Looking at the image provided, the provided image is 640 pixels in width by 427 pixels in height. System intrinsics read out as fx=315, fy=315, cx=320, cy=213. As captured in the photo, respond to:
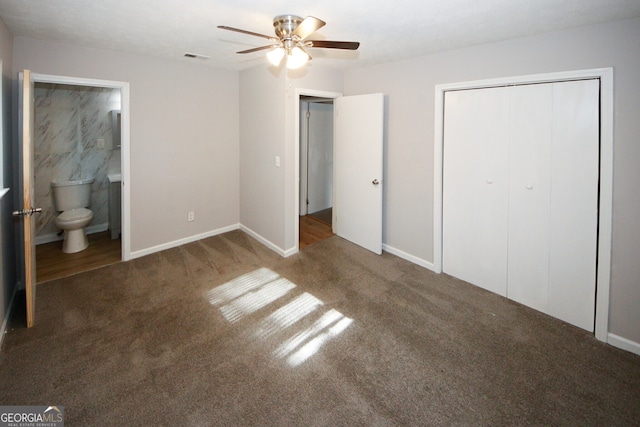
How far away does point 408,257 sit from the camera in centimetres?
370

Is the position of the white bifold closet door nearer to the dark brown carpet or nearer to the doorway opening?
the dark brown carpet

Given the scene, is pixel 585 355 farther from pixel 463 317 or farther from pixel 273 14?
pixel 273 14

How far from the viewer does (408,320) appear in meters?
2.54

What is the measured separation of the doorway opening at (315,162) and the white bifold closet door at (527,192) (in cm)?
248

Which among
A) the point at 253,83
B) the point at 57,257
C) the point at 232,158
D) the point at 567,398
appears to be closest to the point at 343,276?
the point at 567,398

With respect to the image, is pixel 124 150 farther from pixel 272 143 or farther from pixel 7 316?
pixel 7 316

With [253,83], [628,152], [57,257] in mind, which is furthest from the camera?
[253,83]

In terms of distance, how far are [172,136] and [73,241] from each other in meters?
1.76

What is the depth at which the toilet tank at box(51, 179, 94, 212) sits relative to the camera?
3979 millimetres

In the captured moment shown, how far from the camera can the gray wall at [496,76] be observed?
2133 mm

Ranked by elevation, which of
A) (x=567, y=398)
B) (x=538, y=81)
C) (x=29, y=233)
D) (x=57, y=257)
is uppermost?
(x=538, y=81)

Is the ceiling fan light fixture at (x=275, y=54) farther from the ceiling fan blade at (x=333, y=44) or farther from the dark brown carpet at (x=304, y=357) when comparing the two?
the dark brown carpet at (x=304, y=357)

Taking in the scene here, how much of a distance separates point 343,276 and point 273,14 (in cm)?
241

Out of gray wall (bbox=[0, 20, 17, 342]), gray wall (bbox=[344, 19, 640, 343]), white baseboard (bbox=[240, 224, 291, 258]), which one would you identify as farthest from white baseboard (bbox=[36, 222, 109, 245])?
gray wall (bbox=[344, 19, 640, 343])
